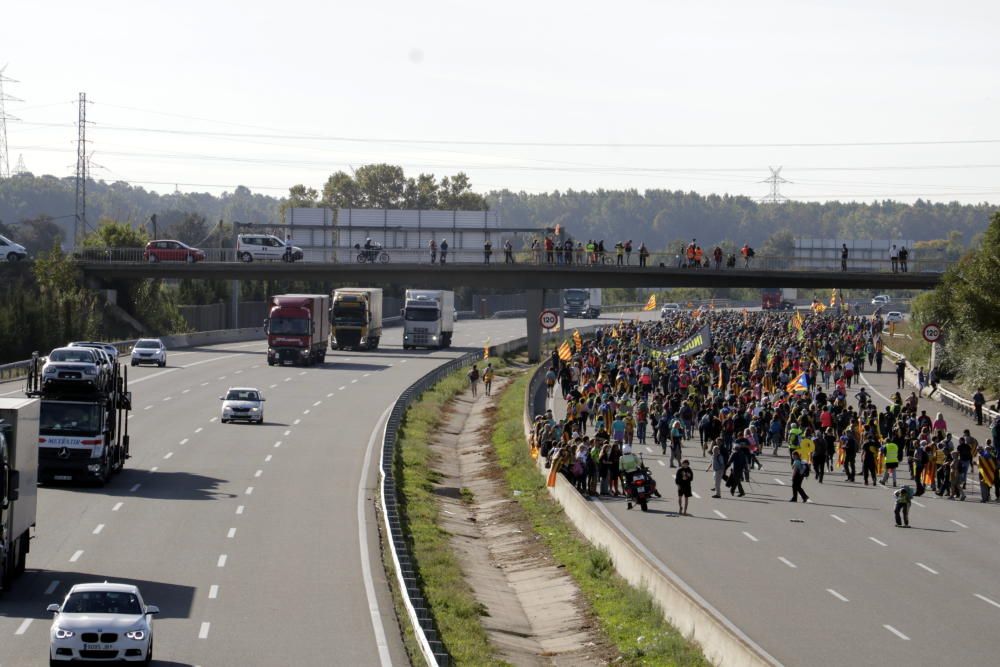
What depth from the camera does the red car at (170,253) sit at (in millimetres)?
91625

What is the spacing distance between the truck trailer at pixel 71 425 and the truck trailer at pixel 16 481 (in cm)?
960

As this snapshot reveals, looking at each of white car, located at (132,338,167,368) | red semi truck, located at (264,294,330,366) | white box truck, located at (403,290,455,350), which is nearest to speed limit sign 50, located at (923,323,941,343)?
red semi truck, located at (264,294,330,366)

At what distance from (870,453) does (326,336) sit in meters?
45.2

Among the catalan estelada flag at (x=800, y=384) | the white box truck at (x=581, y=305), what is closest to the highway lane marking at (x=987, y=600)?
the catalan estelada flag at (x=800, y=384)

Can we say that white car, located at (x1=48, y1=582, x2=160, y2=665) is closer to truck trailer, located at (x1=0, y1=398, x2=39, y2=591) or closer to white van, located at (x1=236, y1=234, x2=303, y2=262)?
truck trailer, located at (x1=0, y1=398, x2=39, y2=591)

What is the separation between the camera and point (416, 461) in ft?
153

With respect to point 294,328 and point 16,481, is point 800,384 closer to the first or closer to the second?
point 16,481

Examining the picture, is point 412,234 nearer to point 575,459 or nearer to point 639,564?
point 575,459

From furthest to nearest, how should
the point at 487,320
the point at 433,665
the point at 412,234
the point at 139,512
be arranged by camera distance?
the point at 487,320
the point at 412,234
the point at 139,512
the point at 433,665

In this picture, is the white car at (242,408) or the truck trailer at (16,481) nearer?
the truck trailer at (16,481)

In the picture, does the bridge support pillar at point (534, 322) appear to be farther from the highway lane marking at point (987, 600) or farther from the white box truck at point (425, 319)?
the highway lane marking at point (987, 600)

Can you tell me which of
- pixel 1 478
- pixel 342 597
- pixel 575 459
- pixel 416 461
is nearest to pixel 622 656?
pixel 342 597

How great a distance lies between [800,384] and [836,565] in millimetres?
22107

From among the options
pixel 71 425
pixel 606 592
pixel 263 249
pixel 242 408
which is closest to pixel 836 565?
pixel 606 592
